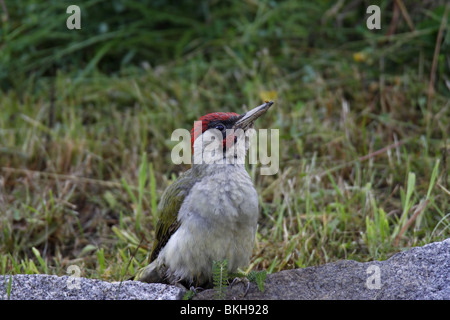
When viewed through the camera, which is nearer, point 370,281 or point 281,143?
point 370,281

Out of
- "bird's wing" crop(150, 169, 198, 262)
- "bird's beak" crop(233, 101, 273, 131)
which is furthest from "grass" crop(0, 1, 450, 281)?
"bird's beak" crop(233, 101, 273, 131)

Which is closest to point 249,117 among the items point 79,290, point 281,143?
point 79,290

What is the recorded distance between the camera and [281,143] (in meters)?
4.81

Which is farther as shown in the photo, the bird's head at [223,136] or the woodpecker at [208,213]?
the bird's head at [223,136]

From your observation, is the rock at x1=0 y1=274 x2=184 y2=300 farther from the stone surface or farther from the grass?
the grass

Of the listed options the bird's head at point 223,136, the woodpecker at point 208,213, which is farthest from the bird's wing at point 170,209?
the bird's head at point 223,136

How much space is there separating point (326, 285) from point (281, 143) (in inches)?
80.1

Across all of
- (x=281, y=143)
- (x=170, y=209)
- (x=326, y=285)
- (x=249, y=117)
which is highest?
(x=249, y=117)

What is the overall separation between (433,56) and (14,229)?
341cm

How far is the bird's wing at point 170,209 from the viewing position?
330 cm

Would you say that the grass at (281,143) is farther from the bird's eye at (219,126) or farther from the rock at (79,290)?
the bird's eye at (219,126)

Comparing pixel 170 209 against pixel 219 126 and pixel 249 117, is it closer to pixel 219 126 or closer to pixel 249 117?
pixel 219 126

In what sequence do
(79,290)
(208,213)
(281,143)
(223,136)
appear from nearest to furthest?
1. (79,290)
2. (208,213)
3. (223,136)
4. (281,143)
